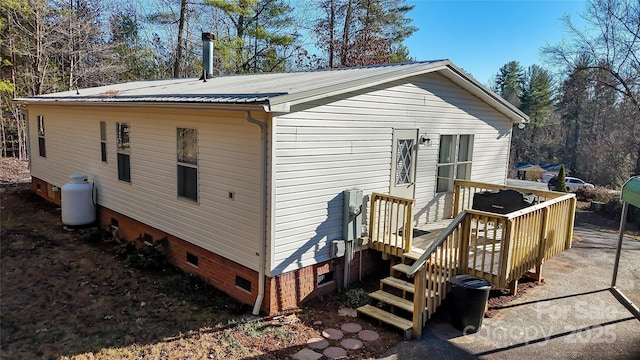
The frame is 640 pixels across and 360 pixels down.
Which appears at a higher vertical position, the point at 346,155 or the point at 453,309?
the point at 346,155

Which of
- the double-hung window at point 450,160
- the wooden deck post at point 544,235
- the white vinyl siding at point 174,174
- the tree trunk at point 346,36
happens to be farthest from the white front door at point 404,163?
the tree trunk at point 346,36

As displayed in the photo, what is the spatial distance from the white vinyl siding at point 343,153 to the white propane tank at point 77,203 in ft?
21.1

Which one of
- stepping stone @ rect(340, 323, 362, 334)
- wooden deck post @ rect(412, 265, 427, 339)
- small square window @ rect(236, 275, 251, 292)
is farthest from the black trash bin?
small square window @ rect(236, 275, 251, 292)

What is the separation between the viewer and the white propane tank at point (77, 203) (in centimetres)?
974

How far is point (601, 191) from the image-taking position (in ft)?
61.8

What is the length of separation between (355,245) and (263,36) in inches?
691

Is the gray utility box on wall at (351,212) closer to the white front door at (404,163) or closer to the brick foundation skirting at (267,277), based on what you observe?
the brick foundation skirting at (267,277)

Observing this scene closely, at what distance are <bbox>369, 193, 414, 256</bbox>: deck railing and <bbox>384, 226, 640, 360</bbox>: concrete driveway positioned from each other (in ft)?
4.22

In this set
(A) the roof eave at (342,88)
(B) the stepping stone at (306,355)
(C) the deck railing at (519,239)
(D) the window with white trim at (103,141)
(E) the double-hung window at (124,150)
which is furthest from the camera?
(D) the window with white trim at (103,141)

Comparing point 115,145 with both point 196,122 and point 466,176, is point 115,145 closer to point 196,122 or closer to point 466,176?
point 196,122

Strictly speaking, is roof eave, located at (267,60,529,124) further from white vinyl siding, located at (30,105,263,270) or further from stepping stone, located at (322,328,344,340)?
stepping stone, located at (322,328,344,340)

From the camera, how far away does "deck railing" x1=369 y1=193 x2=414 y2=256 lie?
21.5ft

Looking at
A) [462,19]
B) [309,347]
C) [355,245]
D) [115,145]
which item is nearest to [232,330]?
[309,347]

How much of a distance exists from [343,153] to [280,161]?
1.33m
